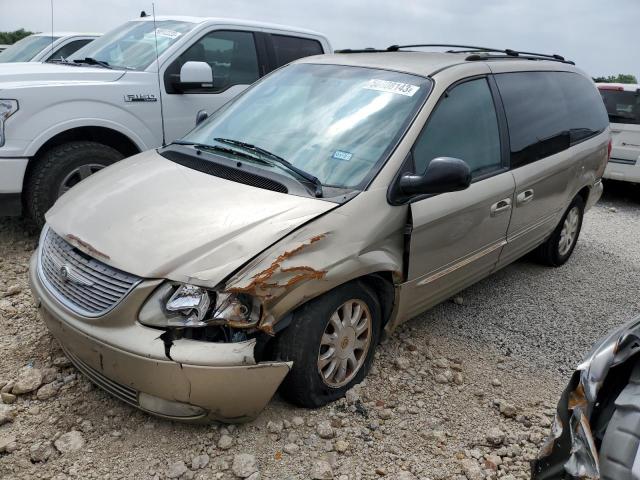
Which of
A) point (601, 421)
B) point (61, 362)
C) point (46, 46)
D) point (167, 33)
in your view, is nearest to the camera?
point (601, 421)

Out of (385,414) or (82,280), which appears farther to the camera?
(385,414)

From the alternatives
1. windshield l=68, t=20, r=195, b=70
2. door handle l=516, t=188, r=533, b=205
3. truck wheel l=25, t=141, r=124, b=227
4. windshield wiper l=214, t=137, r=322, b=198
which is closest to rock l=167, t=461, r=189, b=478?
windshield wiper l=214, t=137, r=322, b=198

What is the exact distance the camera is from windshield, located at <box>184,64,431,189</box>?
9.92 feet

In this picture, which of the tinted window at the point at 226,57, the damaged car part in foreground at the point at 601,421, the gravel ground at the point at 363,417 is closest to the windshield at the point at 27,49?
the tinted window at the point at 226,57

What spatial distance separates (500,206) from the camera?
11.9 ft

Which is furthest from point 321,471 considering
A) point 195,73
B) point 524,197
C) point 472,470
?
point 195,73

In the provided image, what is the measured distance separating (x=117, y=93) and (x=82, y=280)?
8.92 feet

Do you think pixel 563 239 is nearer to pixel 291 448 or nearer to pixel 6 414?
pixel 291 448

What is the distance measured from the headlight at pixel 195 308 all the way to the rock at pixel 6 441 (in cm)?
84

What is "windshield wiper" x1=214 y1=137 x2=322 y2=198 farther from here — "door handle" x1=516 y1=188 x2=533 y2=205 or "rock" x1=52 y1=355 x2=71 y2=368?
"door handle" x1=516 y1=188 x2=533 y2=205

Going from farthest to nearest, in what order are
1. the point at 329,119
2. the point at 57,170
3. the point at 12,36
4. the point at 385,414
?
1. the point at 12,36
2. the point at 57,170
3. the point at 329,119
4. the point at 385,414

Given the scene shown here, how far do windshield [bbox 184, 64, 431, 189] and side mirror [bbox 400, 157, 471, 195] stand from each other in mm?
237

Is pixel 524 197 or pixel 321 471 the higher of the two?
pixel 524 197

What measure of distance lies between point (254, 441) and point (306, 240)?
0.96 meters
